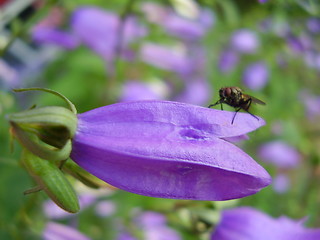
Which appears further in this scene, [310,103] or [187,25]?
[310,103]

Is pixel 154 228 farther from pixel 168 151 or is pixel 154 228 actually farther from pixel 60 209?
pixel 168 151

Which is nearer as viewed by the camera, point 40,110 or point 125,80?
point 40,110

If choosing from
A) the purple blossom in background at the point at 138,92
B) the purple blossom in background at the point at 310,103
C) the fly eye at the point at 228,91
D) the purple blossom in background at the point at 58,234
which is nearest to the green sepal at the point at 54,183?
the fly eye at the point at 228,91

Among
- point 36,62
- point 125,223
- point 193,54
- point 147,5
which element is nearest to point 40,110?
point 125,223

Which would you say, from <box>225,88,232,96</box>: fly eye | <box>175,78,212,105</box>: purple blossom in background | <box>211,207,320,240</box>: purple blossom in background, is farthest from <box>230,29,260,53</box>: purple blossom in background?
<box>225,88,232,96</box>: fly eye

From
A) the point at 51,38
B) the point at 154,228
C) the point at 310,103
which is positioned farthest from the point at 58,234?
the point at 310,103

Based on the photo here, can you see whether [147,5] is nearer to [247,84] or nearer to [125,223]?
[247,84]
